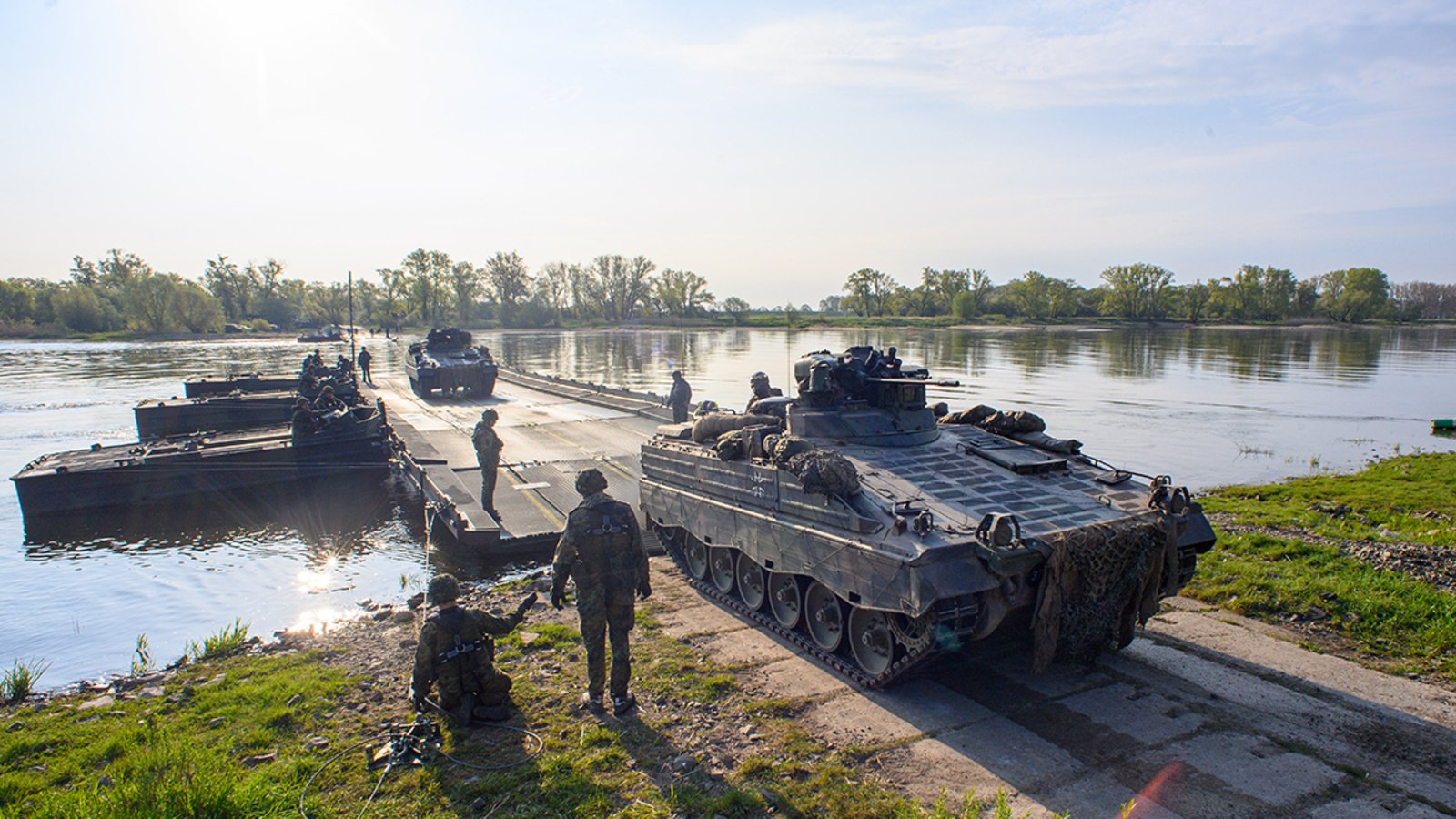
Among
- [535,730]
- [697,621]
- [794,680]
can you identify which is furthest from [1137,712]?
[535,730]

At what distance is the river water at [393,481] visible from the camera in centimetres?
1191

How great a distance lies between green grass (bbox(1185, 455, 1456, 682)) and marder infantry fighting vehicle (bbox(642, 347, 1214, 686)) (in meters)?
2.01

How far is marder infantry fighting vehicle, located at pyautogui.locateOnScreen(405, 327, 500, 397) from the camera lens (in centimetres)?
3303

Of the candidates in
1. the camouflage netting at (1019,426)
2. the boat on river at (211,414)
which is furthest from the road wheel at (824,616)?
the boat on river at (211,414)

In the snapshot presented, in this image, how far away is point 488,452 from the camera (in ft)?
45.8

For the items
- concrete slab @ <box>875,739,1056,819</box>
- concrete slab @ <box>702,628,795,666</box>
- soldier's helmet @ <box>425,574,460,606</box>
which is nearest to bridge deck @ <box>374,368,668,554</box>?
concrete slab @ <box>702,628,795,666</box>

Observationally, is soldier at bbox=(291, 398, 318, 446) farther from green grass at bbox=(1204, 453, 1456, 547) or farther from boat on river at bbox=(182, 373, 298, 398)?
green grass at bbox=(1204, 453, 1456, 547)

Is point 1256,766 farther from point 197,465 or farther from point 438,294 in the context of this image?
point 438,294

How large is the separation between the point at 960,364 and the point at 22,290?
109804 millimetres

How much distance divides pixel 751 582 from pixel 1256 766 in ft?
16.7

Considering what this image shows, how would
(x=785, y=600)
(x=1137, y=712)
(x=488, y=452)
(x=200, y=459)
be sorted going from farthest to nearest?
1. (x=200, y=459)
2. (x=488, y=452)
3. (x=785, y=600)
4. (x=1137, y=712)

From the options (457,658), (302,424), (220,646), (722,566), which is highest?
(302,424)

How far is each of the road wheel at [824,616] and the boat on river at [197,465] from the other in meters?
15.7

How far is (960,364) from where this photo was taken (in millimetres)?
50438
